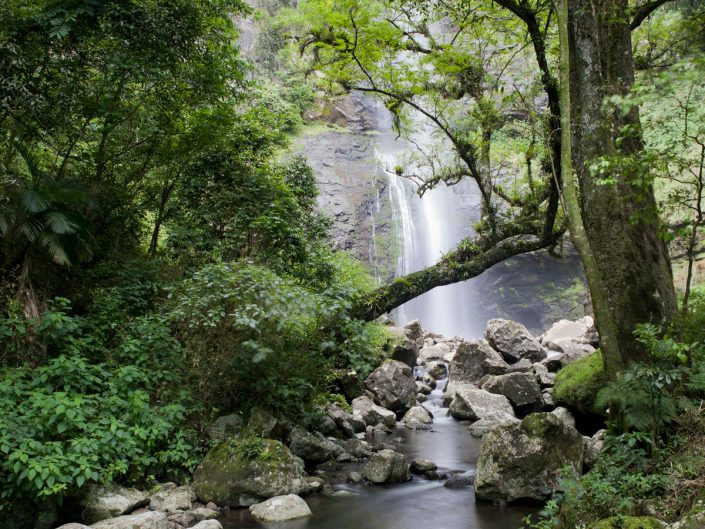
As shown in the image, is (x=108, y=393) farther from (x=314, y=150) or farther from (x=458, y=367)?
(x=314, y=150)

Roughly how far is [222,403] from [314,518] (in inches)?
103

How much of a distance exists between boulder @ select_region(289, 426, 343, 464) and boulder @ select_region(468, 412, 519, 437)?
10.7ft

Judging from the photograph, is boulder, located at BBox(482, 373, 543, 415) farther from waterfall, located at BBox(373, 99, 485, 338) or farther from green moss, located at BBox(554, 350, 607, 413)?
waterfall, located at BBox(373, 99, 485, 338)

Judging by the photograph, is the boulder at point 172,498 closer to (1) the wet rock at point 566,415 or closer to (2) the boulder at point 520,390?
(1) the wet rock at point 566,415

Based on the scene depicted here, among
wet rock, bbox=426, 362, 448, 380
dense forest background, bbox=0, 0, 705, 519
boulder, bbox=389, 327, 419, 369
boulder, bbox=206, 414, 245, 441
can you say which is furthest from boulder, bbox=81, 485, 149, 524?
wet rock, bbox=426, 362, 448, 380

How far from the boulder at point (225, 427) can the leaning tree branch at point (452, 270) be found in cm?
366

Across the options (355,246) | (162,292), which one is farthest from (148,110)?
(355,246)

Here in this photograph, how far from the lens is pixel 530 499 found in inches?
251

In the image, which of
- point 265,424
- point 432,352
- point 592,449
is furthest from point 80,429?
point 432,352

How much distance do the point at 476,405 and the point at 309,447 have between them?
15.5 ft

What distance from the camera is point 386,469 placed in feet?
24.5

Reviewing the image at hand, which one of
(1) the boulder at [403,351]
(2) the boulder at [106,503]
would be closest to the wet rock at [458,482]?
(2) the boulder at [106,503]

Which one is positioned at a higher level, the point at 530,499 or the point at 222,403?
the point at 222,403

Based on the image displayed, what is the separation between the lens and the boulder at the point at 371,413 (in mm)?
11016
